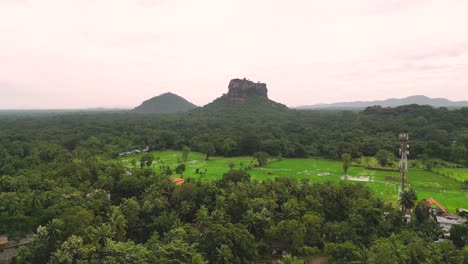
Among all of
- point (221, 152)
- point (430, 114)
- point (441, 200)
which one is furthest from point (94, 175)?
point (430, 114)

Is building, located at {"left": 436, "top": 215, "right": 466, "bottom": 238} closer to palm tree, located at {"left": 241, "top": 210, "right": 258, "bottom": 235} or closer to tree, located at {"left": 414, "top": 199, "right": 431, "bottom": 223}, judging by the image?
tree, located at {"left": 414, "top": 199, "right": 431, "bottom": 223}

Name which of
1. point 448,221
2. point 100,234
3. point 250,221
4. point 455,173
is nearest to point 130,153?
point 100,234

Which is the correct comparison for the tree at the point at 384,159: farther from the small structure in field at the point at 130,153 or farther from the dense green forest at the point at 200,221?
the small structure in field at the point at 130,153

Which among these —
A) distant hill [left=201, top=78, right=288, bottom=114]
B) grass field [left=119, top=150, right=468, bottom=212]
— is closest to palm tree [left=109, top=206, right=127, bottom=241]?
grass field [left=119, top=150, right=468, bottom=212]

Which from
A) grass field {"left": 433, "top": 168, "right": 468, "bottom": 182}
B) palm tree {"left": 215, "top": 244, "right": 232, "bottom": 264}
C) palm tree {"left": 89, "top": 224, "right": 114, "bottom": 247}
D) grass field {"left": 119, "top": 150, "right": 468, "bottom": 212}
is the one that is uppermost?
palm tree {"left": 89, "top": 224, "right": 114, "bottom": 247}

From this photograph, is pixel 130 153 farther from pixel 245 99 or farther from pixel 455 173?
pixel 245 99

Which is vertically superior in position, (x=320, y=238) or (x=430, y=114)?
(x=430, y=114)

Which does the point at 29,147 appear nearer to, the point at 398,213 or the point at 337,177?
the point at 337,177

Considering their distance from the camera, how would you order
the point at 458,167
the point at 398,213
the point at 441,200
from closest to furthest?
1. the point at 398,213
2. the point at 441,200
3. the point at 458,167

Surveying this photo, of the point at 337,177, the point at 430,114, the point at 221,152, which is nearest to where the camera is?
the point at 337,177
